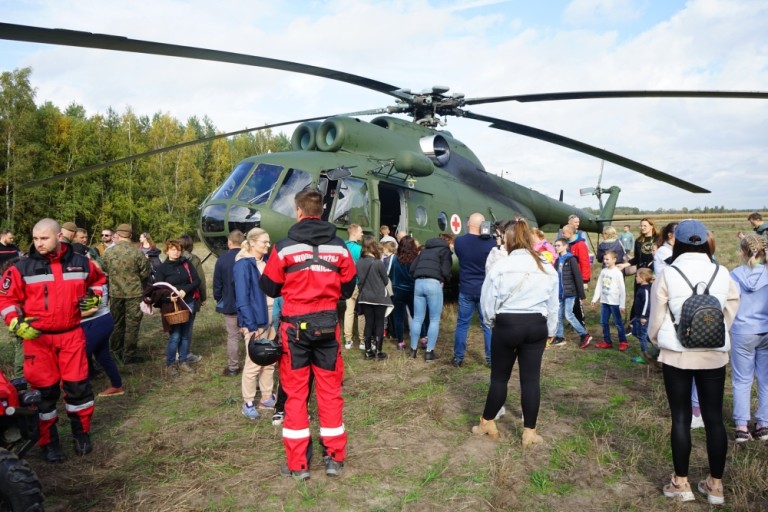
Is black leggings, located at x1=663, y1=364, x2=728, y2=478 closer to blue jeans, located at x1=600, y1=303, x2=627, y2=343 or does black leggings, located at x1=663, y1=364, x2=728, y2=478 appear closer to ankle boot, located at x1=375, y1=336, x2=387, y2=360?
ankle boot, located at x1=375, y1=336, x2=387, y2=360

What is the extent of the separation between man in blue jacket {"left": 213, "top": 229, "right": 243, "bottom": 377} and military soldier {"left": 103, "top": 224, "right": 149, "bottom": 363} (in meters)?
1.38

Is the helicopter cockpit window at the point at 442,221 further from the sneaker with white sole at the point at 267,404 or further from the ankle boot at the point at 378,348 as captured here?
the sneaker with white sole at the point at 267,404

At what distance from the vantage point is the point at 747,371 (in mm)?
4086

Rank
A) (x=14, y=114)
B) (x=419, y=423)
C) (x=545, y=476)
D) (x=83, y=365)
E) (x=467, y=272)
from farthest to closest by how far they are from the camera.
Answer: (x=14, y=114) < (x=467, y=272) < (x=419, y=423) < (x=83, y=365) < (x=545, y=476)

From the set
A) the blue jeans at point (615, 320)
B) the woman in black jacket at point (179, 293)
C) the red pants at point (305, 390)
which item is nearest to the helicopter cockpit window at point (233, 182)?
the woman in black jacket at point (179, 293)

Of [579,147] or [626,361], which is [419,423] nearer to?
[626,361]

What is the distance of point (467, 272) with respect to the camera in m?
6.27

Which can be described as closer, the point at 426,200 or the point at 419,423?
the point at 419,423

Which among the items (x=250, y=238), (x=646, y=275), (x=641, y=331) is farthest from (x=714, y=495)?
(x=250, y=238)

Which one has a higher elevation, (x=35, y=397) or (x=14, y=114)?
(x=14, y=114)

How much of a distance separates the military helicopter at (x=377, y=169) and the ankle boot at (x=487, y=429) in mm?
4257

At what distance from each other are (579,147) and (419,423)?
20.6 ft

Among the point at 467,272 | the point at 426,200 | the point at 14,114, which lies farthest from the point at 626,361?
the point at 14,114

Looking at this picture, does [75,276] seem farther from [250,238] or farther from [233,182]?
[233,182]
